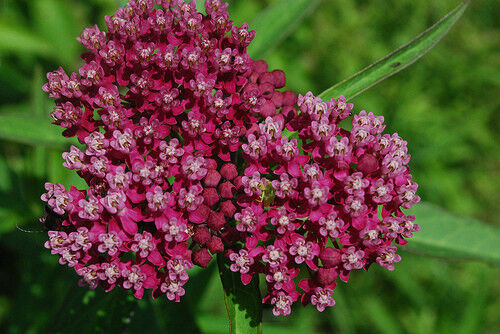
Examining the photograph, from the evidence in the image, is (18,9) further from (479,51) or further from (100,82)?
(479,51)

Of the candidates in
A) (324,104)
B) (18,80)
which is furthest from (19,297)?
(324,104)

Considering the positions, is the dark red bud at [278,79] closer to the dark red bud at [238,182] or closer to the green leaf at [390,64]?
the green leaf at [390,64]

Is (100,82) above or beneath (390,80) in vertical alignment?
beneath

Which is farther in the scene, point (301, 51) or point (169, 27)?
point (301, 51)

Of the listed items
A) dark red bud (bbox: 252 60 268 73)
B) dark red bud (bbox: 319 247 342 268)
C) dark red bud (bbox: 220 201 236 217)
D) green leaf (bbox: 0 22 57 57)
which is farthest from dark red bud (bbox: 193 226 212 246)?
green leaf (bbox: 0 22 57 57)

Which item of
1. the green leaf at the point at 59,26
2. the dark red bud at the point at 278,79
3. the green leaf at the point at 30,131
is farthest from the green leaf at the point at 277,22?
the green leaf at the point at 59,26
